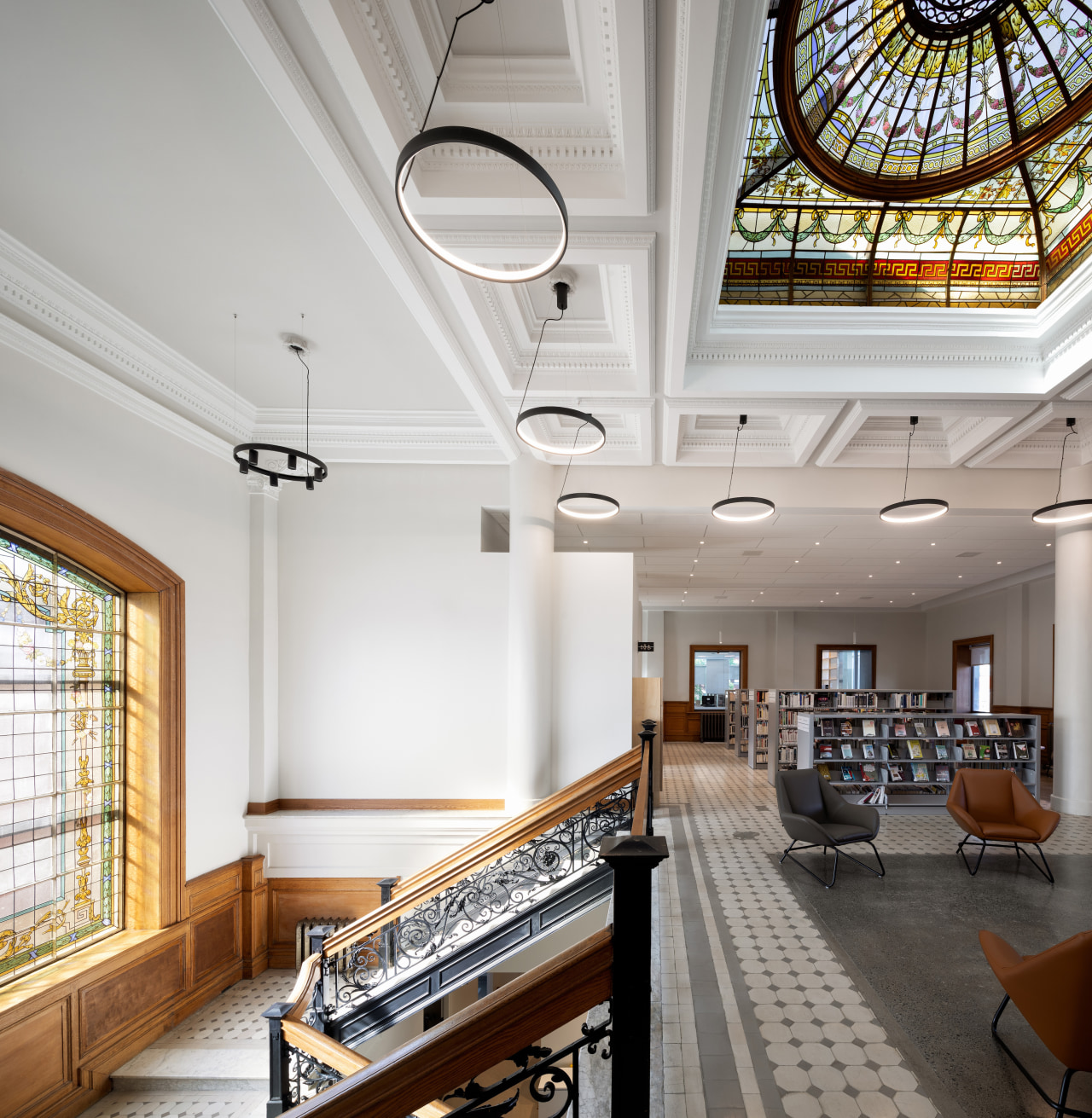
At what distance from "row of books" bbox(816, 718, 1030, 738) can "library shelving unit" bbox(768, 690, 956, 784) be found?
81 cm

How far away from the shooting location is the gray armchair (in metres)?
6.03

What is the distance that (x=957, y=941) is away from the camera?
454cm

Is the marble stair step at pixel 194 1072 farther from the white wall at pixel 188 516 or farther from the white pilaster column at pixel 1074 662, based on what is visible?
the white pilaster column at pixel 1074 662

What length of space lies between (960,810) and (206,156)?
785cm

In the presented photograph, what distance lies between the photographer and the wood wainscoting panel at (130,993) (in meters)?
5.37

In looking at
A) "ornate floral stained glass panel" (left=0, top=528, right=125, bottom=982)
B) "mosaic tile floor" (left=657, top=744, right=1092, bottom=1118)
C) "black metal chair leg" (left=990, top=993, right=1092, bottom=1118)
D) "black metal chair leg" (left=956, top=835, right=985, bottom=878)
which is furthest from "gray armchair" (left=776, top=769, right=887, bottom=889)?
"ornate floral stained glass panel" (left=0, top=528, right=125, bottom=982)

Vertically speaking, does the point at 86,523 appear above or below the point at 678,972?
above

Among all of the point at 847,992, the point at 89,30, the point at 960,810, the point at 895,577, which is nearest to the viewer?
the point at 89,30

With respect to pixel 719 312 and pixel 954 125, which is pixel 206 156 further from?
pixel 954 125

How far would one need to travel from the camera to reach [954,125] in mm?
4477

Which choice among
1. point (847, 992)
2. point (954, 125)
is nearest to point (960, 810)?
point (847, 992)

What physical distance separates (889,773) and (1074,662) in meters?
2.74

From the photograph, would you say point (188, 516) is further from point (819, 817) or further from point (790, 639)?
point (790, 639)

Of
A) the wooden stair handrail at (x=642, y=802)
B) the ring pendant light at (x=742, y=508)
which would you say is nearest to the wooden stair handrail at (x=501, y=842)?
the wooden stair handrail at (x=642, y=802)
